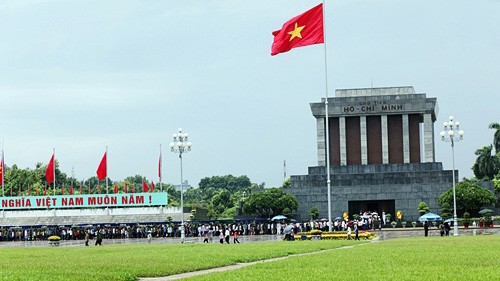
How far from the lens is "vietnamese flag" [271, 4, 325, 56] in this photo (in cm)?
5012

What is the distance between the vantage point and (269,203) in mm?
87812

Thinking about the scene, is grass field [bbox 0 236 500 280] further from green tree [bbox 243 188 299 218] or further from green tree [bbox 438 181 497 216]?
green tree [bbox 243 188 299 218]

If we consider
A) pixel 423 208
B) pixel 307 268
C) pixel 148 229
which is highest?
pixel 423 208

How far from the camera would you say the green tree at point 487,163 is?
118438 millimetres

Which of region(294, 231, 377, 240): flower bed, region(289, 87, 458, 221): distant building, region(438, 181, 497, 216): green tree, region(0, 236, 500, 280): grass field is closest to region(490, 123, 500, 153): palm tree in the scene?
region(289, 87, 458, 221): distant building

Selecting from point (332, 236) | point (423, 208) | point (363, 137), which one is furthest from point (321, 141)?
point (332, 236)

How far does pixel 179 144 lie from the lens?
6512 cm

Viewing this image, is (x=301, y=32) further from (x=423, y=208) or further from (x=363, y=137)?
(x=363, y=137)

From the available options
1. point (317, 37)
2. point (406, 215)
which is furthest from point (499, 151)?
point (317, 37)

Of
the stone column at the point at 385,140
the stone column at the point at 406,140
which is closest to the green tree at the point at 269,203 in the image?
the stone column at the point at 385,140

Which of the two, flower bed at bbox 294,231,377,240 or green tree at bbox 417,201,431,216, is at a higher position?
green tree at bbox 417,201,431,216

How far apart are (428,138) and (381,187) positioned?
1028 cm

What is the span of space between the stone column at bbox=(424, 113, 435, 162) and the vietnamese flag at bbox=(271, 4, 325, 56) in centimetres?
4470

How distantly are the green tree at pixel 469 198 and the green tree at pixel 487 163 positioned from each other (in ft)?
119
